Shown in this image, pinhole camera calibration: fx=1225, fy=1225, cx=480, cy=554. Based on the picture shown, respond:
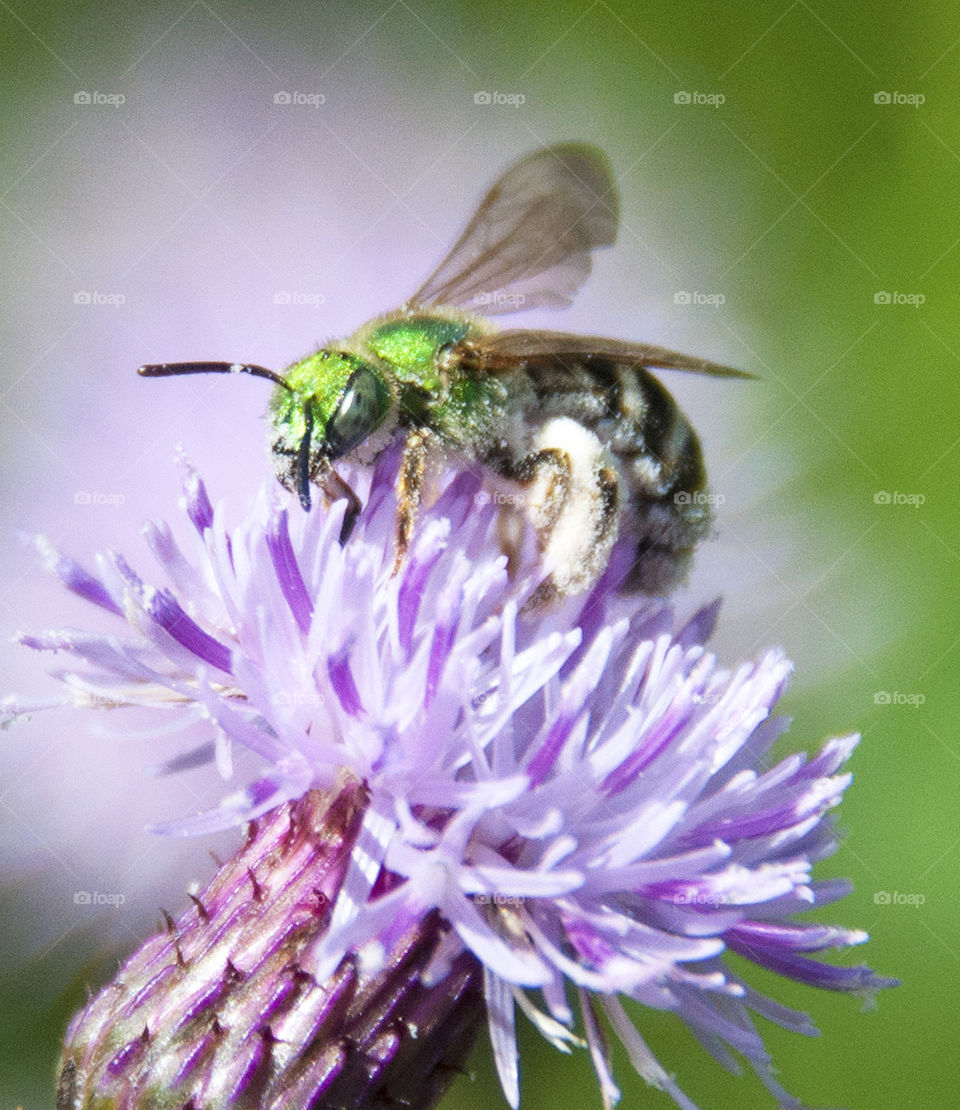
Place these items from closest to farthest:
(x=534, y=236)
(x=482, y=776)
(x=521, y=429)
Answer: (x=482, y=776), (x=521, y=429), (x=534, y=236)

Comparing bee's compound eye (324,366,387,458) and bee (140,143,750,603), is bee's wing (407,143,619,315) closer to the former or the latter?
bee (140,143,750,603)

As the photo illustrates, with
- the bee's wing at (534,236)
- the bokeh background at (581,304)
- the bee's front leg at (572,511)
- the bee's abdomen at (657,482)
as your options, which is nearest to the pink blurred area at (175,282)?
the bokeh background at (581,304)

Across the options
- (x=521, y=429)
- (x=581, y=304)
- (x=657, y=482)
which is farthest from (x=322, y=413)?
(x=581, y=304)

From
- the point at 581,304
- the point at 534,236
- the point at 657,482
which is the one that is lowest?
the point at 657,482

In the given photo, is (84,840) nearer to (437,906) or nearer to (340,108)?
(437,906)

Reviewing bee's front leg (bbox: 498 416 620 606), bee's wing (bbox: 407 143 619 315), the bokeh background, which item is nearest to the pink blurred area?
the bokeh background

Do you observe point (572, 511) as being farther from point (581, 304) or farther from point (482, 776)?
point (581, 304)

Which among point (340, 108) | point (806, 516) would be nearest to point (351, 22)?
point (340, 108)
